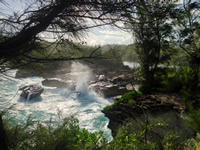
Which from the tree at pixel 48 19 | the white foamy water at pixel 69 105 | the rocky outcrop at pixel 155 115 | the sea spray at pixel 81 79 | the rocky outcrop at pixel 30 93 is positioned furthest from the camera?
the sea spray at pixel 81 79

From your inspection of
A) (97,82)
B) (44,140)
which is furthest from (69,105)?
(44,140)

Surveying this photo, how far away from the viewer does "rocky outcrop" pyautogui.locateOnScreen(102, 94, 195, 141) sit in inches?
A: 192

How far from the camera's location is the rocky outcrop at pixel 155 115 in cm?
487

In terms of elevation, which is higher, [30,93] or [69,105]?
[30,93]

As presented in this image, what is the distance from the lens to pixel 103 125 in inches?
367

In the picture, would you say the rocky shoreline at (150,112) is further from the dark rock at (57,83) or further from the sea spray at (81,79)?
the dark rock at (57,83)

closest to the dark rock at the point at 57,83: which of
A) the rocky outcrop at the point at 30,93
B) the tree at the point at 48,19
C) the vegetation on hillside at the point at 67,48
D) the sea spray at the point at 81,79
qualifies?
the sea spray at the point at 81,79

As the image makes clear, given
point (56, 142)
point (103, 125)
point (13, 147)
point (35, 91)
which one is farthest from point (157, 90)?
point (35, 91)

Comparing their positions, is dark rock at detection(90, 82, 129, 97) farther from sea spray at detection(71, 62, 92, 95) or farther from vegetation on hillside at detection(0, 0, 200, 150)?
vegetation on hillside at detection(0, 0, 200, 150)

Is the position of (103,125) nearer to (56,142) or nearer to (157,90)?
(157,90)

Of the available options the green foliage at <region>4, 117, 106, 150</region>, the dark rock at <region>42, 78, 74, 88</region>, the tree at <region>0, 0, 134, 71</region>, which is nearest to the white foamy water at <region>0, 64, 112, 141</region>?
the dark rock at <region>42, 78, 74, 88</region>

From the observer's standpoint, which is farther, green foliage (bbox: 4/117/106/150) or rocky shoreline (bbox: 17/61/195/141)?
rocky shoreline (bbox: 17/61/195/141)

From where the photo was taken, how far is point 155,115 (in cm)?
577

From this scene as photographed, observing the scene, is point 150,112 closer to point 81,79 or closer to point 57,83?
point 81,79
